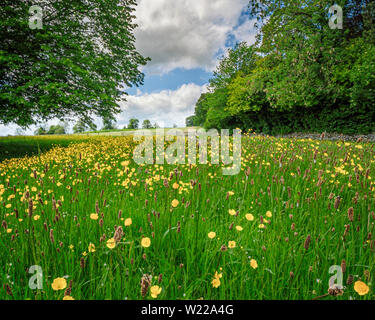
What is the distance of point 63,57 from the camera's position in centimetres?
806

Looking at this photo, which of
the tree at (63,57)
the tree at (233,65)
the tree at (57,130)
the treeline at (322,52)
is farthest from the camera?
the tree at (57,130)

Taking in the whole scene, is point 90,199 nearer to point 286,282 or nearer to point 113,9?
point 286,282

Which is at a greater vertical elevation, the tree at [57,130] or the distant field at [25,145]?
the tree at [57,130]

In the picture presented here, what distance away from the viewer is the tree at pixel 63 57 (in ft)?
25.4

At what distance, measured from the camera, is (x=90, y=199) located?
2.77 metres

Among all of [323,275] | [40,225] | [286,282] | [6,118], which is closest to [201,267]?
[286,282]

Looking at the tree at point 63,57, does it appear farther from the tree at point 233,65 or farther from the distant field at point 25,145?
the tree at point 233,65

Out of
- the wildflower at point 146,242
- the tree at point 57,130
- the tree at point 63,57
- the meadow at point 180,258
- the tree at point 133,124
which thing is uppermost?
the tree at point 133,124

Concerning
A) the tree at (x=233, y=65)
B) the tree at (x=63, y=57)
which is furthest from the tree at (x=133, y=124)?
the tree at (x=63, y=57)

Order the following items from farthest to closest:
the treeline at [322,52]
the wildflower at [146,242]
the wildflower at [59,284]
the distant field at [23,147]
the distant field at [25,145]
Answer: the treeline at [322,52] < the distant field at [25,145] < the distant field at [23,147] < the wildflower at [146,242] < the wildflower at [59,284]

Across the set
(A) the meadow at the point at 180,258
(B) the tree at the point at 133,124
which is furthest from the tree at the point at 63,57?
(B) the tree at the point at 133,124

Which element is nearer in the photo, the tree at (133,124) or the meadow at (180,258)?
the meadow at (180,258)

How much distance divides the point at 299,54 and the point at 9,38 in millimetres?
16423

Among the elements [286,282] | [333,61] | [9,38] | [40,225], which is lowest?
[286,282]
